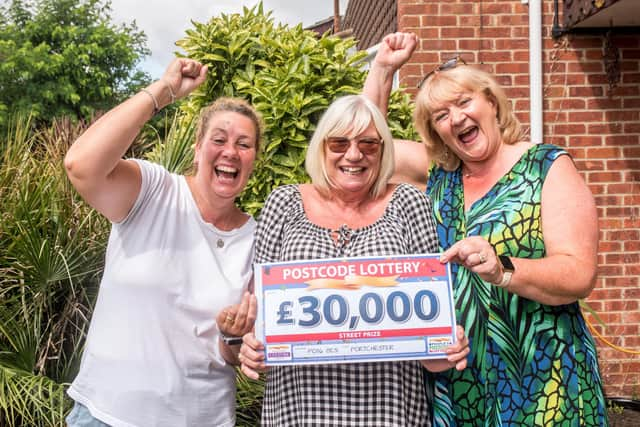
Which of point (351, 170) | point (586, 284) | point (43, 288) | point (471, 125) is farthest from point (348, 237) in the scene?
point (43, 288)

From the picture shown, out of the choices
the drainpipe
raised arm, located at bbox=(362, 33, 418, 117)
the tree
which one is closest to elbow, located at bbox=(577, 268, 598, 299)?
raised arm, located at bbox=(362, 33, 418, 117)

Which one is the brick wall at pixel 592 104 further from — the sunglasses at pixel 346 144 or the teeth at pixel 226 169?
the teeth at pixel 226 169

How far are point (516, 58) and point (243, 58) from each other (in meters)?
2.94

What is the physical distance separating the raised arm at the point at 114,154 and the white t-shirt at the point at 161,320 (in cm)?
8

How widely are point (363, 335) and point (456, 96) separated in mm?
1081

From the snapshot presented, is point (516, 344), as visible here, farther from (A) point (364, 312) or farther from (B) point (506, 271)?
(A) point (364, 312)

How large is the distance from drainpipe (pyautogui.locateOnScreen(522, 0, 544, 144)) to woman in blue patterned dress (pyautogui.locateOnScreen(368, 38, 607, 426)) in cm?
346

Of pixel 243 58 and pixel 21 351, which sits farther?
pixel 243 58

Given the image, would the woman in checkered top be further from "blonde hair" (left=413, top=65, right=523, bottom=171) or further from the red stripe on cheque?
"blonde hair" (left=413, top=65, right=523, bottom=171)

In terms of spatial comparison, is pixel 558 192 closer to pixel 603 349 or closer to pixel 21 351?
pixel 21 351

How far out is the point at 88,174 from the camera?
6.68 ft

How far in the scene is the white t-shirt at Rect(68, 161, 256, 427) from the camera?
7.08 feet

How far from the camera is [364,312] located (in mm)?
2051

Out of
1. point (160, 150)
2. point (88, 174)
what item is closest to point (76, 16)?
point (160, 150)
